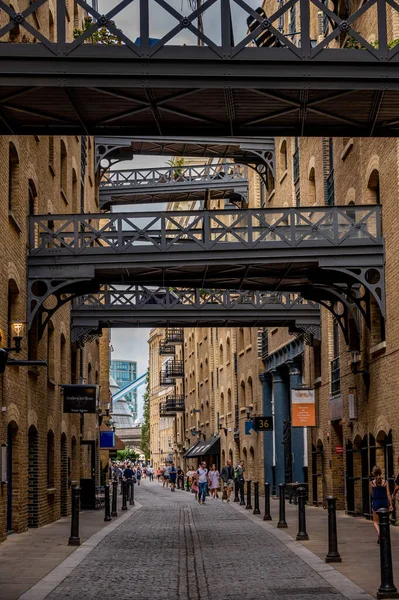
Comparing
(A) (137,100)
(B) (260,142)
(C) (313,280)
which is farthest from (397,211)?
(B) (260,142)

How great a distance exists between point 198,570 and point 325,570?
5.79 ft

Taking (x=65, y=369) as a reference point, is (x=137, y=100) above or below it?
above

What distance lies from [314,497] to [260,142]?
46.1 ft

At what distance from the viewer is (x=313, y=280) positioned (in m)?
24.6

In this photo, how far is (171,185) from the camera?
1730 inches

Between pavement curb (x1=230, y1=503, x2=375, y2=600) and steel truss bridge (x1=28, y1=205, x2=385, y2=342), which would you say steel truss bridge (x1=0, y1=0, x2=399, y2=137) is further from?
steel truss bridge (x1=28, y1=205, x2=385, y2=342)

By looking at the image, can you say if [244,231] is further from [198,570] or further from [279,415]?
[279,415]

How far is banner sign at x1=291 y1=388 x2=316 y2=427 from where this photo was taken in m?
28.7

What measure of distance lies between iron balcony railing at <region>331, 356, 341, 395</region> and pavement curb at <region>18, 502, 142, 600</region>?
8494mm

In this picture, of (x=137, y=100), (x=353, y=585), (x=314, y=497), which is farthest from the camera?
(x=314, y=497)

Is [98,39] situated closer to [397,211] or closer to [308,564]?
[397,211]

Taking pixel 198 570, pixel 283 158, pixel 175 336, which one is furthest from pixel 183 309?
pixel 175 336

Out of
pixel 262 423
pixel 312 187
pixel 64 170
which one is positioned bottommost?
pixel 262 423

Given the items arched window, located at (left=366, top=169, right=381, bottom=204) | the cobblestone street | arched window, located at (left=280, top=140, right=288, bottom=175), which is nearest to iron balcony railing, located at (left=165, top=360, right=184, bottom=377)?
arched window, located at (left=280, top=140, right=288, bottom=175)
